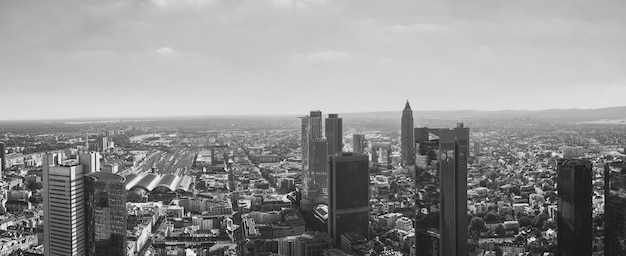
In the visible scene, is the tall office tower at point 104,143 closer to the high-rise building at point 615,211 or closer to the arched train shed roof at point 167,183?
the arched train shed roof at point 167,183

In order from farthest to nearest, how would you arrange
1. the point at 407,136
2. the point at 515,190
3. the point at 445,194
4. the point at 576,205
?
the point at 407,136, the point at 515,190, the point at 445,194, the point at 576,205

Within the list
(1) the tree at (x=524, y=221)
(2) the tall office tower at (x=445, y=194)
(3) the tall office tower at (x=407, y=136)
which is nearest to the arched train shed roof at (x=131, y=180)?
(3) the tall office tower at (x=407, y=136)

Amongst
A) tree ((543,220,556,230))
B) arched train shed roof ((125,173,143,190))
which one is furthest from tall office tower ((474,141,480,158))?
arched train shed roof ((125,173,143,190))

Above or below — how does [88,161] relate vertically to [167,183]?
above

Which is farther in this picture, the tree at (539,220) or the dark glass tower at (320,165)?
the dark glass tower at (320,165)

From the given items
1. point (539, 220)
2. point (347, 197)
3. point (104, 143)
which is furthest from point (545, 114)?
point (104, 143)

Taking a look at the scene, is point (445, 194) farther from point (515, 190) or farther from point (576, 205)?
point (515, 190)
